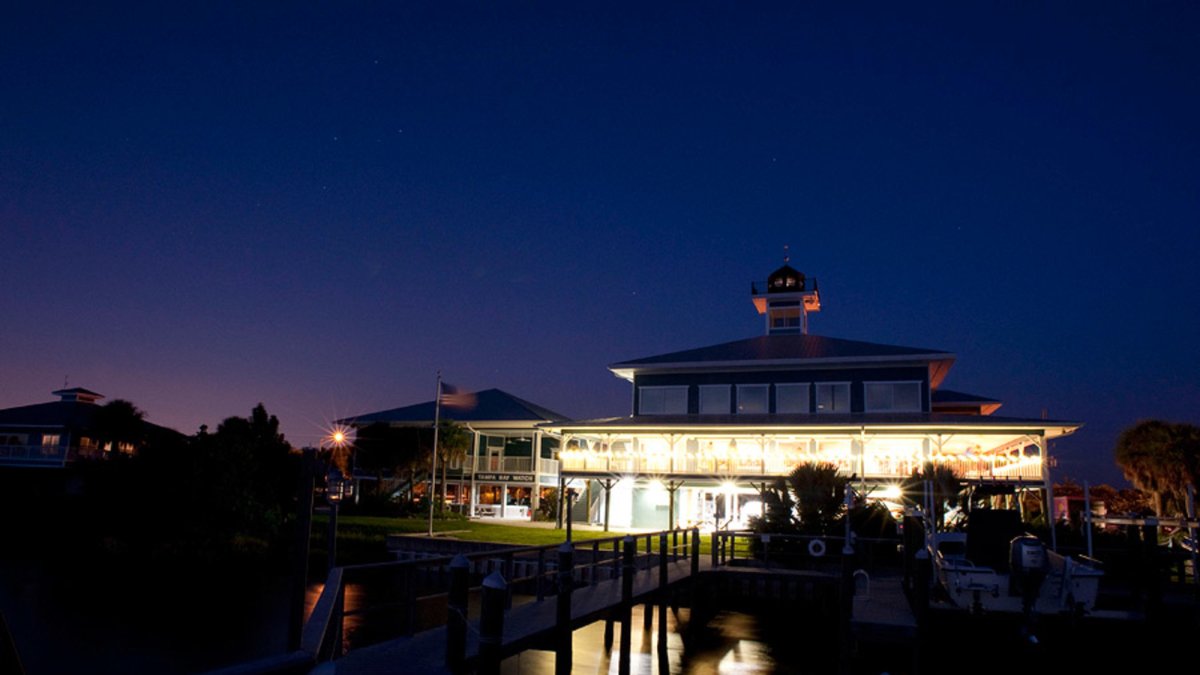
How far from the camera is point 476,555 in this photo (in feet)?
41.5

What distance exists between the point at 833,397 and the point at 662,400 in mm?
7810

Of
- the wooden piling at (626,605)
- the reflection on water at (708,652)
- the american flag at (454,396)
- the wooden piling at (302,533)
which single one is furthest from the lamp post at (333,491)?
the american flag at (454,396)

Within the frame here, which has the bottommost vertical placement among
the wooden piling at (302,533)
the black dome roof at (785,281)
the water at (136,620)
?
the water at (136,620)

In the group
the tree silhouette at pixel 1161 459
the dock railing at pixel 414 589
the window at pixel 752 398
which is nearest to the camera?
the dock railing at pixel 414 589

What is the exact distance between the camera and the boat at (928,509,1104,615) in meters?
15.3

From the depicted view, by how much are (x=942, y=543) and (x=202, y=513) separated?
33146mm

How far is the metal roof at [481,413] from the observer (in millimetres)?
51906

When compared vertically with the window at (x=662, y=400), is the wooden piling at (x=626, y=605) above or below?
below

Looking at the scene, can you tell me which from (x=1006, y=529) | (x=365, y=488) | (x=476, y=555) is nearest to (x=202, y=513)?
(x=365, y=488)

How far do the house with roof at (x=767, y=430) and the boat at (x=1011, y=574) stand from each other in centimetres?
1496

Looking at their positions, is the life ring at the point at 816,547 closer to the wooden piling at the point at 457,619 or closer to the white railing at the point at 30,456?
the wooden piling at the point at 457,619

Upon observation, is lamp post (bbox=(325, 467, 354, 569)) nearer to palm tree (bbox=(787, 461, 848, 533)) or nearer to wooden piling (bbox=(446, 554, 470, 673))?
wooden piling (bbox=(446, 554, 470, 673))

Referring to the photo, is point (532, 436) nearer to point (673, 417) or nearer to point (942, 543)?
point (673, 417)

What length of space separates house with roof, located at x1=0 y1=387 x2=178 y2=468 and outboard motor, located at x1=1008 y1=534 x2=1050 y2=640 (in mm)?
50924
